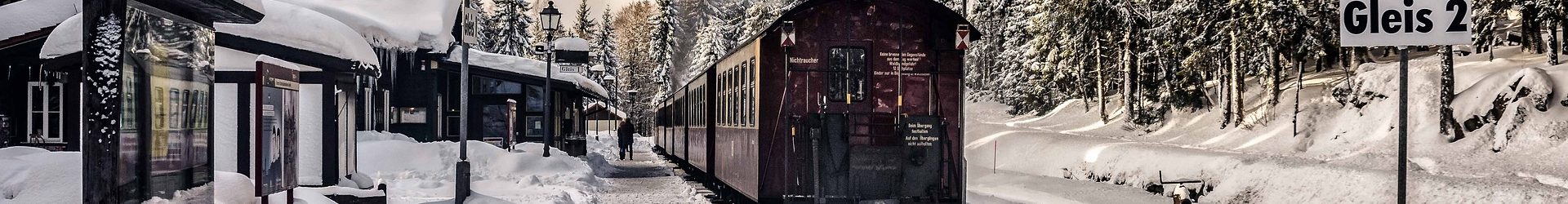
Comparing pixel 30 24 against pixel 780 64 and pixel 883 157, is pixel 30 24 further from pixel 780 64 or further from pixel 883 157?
pixel 883 157

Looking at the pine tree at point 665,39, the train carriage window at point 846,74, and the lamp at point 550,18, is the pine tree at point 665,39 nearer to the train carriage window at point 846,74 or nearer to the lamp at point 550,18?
the lamp at point 550,18

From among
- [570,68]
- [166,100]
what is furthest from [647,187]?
[166,100]

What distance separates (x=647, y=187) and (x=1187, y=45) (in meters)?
17.7

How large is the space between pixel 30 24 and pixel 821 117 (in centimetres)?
832

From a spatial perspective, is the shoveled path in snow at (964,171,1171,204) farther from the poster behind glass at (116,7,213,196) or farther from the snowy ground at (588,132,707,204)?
the poster behind glass at (116,7,213,196)

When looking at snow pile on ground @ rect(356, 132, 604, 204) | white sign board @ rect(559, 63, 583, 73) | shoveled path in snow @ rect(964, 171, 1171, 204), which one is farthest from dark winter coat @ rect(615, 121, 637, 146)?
shoveled path in snow @ rect(964, 171, 1171, 204)

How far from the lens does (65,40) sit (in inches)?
491

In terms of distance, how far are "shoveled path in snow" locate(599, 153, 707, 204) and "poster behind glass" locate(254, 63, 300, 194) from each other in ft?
24.5

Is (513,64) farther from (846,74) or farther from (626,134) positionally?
(846,74)

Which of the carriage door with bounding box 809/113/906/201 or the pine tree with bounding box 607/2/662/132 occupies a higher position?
the pine tree with bounding box 607/2/662/132

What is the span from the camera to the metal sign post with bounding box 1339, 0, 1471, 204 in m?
8.71

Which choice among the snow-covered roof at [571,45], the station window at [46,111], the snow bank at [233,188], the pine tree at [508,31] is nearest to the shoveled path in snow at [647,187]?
the snow-covered roof at [571,45]

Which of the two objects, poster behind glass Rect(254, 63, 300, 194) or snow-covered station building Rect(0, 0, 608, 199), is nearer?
snow-covered station building Rect(0, 0, 608, 199)

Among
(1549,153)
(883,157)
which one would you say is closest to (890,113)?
(883,157)
